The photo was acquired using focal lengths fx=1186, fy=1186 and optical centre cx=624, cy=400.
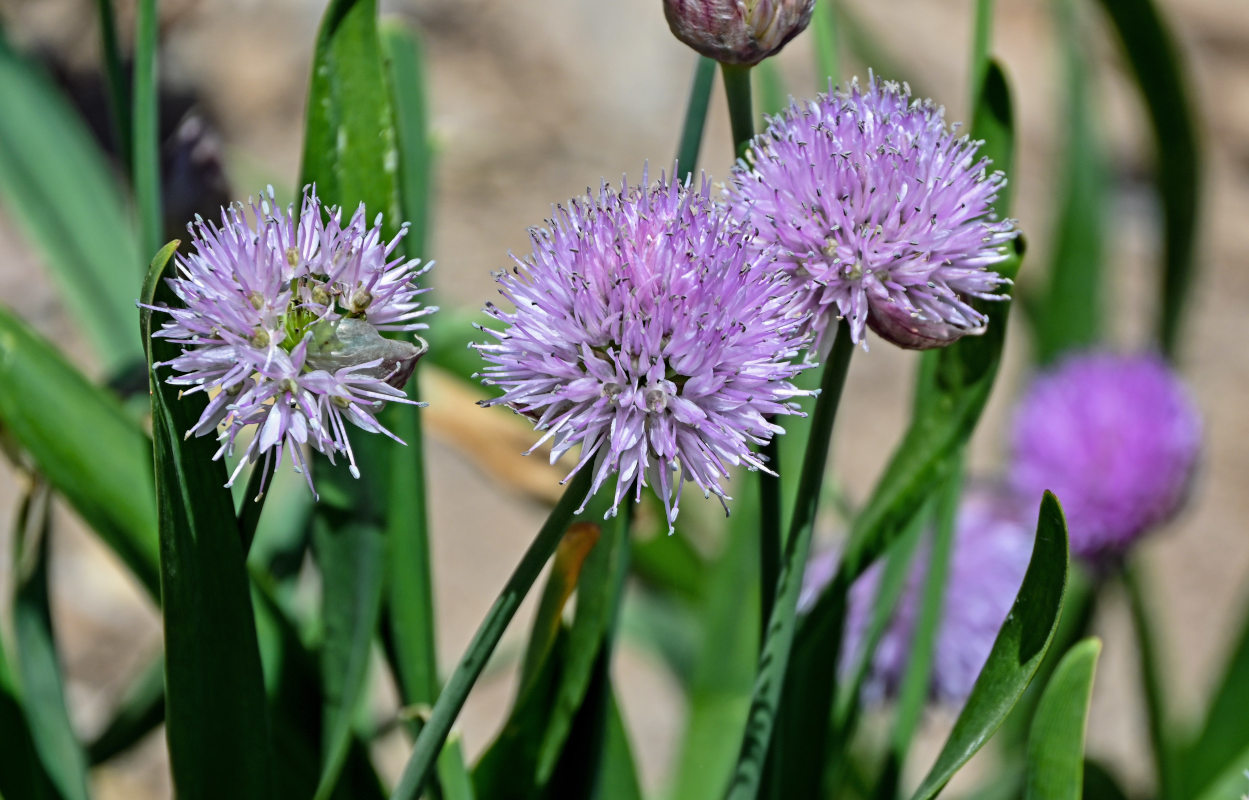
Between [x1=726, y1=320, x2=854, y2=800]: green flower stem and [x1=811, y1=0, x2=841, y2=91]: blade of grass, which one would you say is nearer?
[x1=726, y1=320, x2=854, y2=800]: green flower stem

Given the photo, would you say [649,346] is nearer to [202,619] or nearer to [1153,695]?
[202,619]

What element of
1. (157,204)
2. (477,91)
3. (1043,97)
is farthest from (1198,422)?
(477,91)

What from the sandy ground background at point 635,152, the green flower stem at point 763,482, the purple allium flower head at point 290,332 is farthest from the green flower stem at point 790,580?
the sandy ground background at point 635,152

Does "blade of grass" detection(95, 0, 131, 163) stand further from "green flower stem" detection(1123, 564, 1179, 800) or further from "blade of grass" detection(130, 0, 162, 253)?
"green flower stem" detection(1123, 564, 1179, 800)

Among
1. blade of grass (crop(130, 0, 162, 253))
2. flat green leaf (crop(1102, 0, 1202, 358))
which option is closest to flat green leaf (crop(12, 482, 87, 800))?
blade of grass (crop(130, 0, 162, 253))

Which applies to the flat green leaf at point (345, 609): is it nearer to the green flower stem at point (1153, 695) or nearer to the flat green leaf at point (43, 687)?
the flat green leaf at point (43, 687)

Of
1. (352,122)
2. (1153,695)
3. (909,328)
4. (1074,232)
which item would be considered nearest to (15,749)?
(352,122)

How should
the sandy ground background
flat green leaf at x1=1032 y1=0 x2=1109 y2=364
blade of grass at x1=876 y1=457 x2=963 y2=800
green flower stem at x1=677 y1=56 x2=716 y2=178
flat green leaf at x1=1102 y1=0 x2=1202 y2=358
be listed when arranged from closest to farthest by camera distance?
green flower stem at x1=677 y1=56 x2=716 y2=178
blade of grass at x1=876 y1=457 x2=963 y2=800
flat green leaf at x1=1102 y1=0 x2=1202 y2=358
flat green leaf at x1=1032 y1=0 x2=1109 y2=364
the sandy ground background
